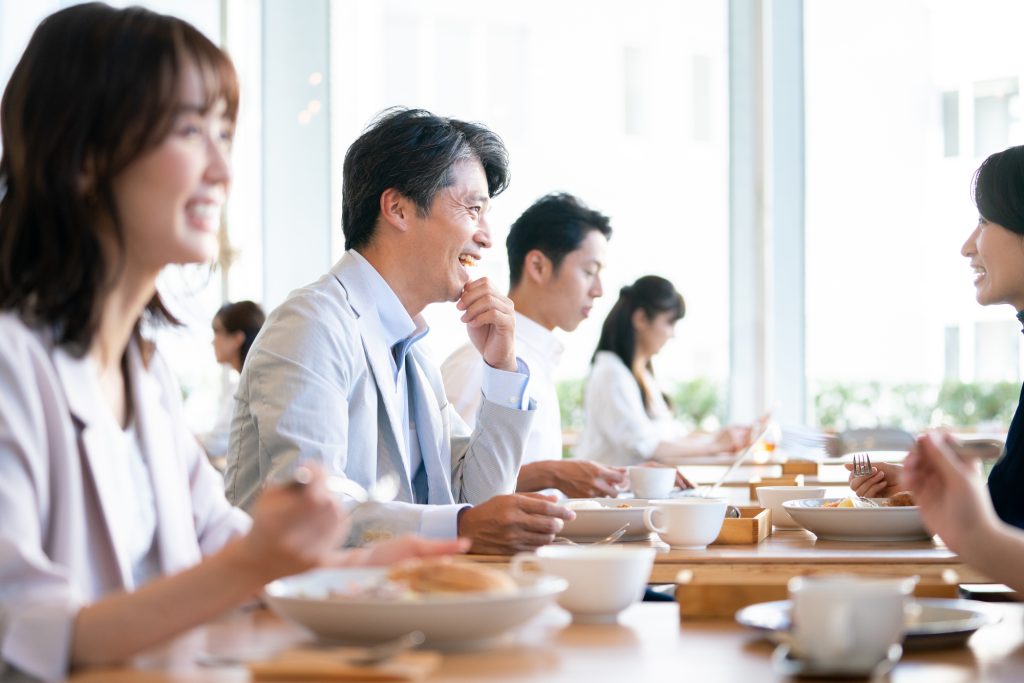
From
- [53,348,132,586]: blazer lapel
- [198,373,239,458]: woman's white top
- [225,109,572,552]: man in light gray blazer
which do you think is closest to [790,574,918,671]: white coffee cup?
[53,348,132,586]: blazer lapel

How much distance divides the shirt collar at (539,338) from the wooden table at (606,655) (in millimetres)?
2211

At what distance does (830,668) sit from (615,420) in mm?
3901

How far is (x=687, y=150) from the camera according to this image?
621 cm

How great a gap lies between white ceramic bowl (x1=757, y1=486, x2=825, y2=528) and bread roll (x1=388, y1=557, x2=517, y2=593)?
1144mm

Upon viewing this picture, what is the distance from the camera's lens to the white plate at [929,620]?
112cm

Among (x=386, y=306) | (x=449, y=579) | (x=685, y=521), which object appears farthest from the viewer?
(x=386, y=306)

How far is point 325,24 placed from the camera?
598cm

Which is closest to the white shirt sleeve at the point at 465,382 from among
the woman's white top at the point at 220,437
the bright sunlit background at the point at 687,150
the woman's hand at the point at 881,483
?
the woman's hand at the point at 881,483

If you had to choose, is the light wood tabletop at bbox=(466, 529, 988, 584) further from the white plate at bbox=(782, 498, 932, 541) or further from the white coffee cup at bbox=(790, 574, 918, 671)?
the white coffee cup at bbox=(790, 574, 918, 671)

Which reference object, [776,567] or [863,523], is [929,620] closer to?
[776,567]

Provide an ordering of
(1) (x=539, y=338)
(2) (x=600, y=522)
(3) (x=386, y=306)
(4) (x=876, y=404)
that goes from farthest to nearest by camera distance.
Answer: (4) (x=876, y=404) → (1) (x=539, y=338) → (3) (x=386, y=306) → (2) (x=600, y=522)


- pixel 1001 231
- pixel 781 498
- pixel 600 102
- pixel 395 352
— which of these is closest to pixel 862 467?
pixel 781 498

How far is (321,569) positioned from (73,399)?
298 mm

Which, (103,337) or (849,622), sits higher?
(103,337)
